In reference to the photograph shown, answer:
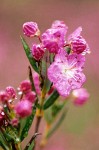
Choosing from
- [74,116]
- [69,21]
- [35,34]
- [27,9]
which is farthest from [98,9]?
[35,34]

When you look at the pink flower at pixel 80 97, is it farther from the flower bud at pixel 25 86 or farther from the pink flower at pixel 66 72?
the flower bud at pixel 25 86

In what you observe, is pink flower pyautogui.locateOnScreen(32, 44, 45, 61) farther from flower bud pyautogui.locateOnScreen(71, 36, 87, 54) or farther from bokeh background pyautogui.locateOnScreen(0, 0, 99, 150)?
bokeh background pyautogui.locateOnScreen(0, 0, 99, 150)

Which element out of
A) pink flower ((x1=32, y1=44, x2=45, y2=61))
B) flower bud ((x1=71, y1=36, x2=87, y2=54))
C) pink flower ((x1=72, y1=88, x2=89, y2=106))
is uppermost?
pink flower ((x1=32, y1=44, x2=45, y2=61))

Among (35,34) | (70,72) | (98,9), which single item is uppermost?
(35,34)

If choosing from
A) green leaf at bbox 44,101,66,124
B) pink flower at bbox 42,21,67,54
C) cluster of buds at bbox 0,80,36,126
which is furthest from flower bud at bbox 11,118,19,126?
green leaf at bbox 44,101,66,124

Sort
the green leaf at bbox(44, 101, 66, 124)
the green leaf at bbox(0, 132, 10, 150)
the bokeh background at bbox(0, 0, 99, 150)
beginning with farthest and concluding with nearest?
the bokeh background at bbox(0, 0, 99, 150) < the green leaf at bbox(44, 101, 66, 124) < the green leaf at bbox(0, 132, 10, 150)

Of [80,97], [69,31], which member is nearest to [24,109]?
[80,97]

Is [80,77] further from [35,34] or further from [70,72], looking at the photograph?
[35,34]
